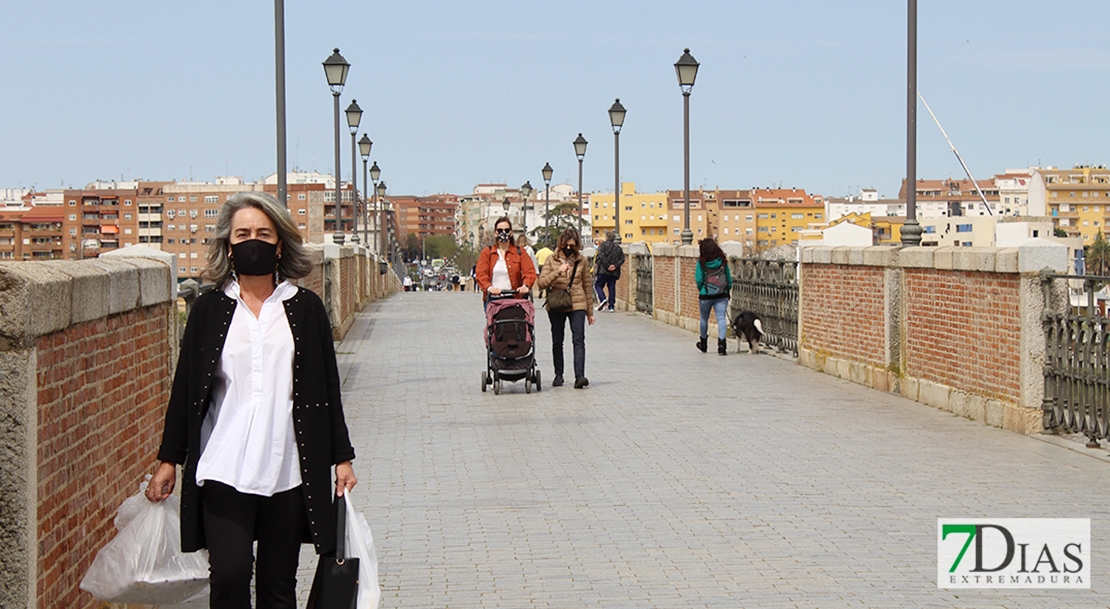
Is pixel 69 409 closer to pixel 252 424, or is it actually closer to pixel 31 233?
pixel 252 424

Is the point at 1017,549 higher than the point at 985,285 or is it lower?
lower

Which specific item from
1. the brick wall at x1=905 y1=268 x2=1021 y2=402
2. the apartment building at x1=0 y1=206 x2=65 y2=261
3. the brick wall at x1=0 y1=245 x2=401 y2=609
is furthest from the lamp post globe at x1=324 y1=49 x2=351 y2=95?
the apartment building at x1=0 y1=206 x2=65 y2=261

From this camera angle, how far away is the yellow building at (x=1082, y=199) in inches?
5044

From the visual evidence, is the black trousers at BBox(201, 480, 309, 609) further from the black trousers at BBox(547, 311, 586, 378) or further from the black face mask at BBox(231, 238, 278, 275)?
the black trousers at BBox(547, 311, 586, 378)

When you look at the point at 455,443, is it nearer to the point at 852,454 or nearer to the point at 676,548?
the point at 852,454

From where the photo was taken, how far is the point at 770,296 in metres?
20.7

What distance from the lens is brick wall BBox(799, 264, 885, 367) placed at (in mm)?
15289

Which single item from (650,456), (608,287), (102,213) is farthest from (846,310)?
(102,213)

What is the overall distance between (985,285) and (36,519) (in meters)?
9.60

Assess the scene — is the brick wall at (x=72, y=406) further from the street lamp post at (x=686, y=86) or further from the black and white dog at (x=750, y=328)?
the street lamp post at (x=686, y=86)

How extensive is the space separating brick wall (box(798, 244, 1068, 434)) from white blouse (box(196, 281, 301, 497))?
26.7ft

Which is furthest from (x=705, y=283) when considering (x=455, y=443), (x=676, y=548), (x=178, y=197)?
(x=178, y=197)

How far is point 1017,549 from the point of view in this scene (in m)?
7.17
